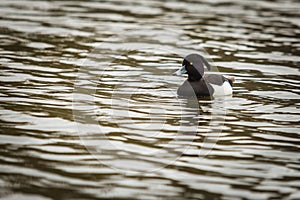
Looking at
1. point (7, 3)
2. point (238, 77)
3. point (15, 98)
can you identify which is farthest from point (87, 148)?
point (7, 3)

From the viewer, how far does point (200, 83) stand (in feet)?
38.0

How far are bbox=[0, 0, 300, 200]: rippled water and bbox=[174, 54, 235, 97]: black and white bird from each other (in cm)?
29

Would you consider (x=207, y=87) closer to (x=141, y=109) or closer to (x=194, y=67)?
(x=194, y=67)

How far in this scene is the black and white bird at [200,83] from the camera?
1138 cm

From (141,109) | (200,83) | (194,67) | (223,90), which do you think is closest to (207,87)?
(200,83)

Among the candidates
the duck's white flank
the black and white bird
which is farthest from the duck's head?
the duck's white flank

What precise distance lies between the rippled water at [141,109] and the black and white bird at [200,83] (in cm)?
29

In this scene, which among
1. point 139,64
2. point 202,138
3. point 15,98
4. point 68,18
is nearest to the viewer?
point 202,138

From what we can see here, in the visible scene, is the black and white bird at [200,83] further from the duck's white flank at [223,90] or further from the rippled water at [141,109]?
the rippled water at [141,109]

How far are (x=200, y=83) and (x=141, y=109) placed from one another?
6.07ft

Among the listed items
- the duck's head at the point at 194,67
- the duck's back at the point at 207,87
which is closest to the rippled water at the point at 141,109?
the duck's back at the point at 207,87

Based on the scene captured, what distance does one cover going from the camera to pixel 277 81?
12594mm

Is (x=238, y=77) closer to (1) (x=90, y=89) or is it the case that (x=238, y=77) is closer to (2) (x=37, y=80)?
(1) (x=90, y=89)

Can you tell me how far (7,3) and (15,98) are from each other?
1075cm
